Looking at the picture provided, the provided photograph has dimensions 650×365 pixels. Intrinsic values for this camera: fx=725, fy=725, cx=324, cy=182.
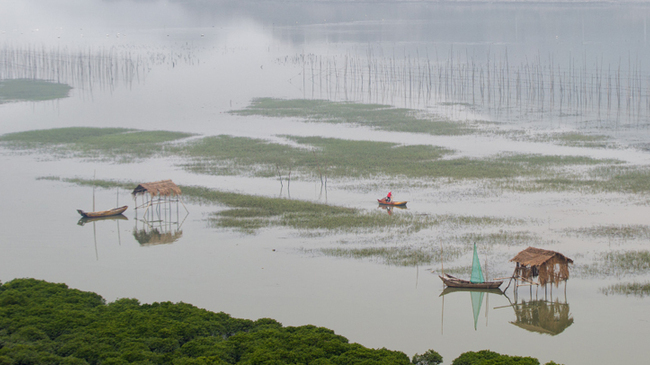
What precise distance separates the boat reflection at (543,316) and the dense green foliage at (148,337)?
7.02 m

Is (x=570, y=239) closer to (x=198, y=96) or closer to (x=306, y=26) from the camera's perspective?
(x=198, y=96)

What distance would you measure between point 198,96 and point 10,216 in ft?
175

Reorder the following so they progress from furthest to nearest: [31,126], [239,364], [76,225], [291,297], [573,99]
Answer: [573,99] → [31,126] → [76,225] → [291,297] → [239,364]

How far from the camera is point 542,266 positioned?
24719 millimetres

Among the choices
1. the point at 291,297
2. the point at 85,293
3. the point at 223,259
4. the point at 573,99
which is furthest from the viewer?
the point at 573,99

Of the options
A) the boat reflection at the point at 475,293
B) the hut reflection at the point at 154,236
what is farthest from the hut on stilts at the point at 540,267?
the hut reflection at the point at 154,236

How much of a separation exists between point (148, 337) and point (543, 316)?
12.9 metres

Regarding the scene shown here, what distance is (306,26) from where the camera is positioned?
171 meters

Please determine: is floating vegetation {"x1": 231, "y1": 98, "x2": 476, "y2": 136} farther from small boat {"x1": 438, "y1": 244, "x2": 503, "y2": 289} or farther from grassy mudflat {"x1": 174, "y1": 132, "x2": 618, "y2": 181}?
small boat {"x1": 438, "y1": 244, "x2": 503, "y2": 289}

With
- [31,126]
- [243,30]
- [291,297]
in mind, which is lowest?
[291,297]

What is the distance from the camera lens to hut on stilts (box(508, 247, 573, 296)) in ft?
81.3

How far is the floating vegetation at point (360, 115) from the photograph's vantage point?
60594mm

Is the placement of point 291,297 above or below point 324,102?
below

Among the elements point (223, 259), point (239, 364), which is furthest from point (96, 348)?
point (223, 259)
